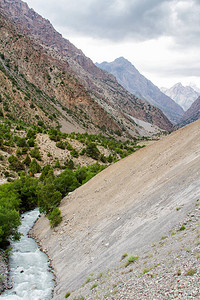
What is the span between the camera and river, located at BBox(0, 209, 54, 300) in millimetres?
15722

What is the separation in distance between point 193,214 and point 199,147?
870 cm

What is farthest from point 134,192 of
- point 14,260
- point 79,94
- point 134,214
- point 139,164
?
point 79,94

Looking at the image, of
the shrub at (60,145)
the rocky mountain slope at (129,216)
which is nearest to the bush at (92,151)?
the shrub at (60,145)

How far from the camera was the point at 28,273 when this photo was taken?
1861 cm

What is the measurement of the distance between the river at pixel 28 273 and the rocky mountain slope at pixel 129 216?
80cm

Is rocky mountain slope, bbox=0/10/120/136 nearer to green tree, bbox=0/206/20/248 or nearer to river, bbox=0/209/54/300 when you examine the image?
green tree, bbox=0/206/20/248

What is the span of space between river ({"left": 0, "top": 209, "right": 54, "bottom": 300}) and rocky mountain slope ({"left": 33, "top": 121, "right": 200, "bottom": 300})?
0.80 meters

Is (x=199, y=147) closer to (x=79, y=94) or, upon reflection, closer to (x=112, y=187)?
(x=112, y=187)

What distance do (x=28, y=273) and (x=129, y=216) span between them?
8864mm

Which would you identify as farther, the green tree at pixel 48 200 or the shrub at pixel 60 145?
the shrub at pixel 60 145

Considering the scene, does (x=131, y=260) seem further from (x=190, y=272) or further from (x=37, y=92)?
(x=37, y=92)

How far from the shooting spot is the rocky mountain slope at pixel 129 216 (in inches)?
523

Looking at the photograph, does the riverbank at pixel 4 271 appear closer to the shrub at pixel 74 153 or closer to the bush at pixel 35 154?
the bush at pixel 35 154

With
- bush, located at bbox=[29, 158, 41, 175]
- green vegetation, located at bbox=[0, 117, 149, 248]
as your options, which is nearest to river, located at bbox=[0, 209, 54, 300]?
green vegetation, located at bbox=[0, 117, 149, 248]
